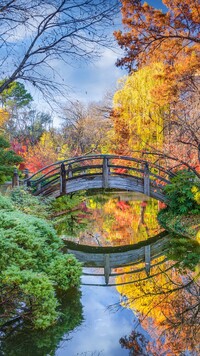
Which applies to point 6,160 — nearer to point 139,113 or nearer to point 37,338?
point 139,113

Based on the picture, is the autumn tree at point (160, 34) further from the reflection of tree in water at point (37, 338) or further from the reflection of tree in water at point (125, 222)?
the reflection of tree in water at point (37, 338)

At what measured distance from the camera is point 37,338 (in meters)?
4.31

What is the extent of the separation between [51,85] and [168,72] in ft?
16.8

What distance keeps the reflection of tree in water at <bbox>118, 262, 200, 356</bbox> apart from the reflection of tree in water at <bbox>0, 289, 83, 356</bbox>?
79cm

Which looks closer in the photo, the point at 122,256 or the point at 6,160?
the point at 122,256

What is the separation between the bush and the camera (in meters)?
4.48

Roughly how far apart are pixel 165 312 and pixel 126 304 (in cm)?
73

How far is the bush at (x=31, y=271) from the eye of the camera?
4477mm

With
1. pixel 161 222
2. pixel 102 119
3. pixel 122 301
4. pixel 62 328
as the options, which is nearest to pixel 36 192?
pixel 161 222

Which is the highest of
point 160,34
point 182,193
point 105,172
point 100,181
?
point 160,34

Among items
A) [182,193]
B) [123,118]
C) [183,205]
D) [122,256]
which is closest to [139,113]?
[123,118]

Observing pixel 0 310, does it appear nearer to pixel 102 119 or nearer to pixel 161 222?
Result: pixel 161 222

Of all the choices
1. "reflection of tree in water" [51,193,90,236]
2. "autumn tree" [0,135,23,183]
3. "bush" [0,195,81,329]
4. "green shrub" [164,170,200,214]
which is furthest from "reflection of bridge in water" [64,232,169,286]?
"autumn tree" [0,135,23,183]

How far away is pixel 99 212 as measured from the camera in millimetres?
17562
